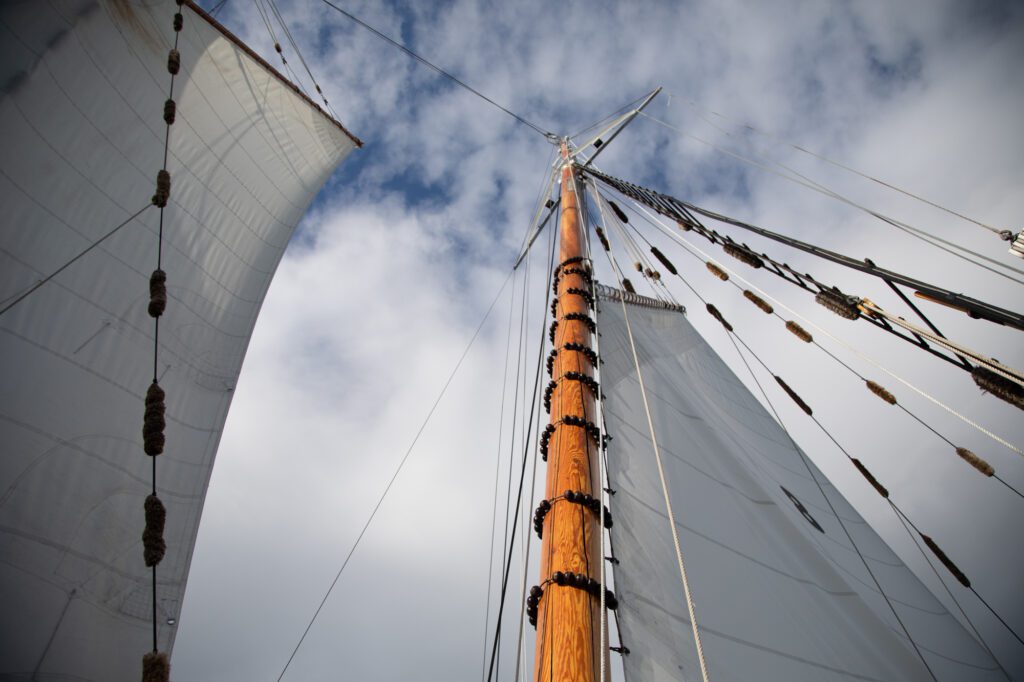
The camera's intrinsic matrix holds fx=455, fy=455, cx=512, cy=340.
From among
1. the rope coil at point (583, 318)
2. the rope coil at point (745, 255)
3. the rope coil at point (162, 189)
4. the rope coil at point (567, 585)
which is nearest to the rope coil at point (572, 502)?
the rope coil at point (567, 585)

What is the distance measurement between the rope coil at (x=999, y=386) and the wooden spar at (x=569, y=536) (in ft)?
8.43

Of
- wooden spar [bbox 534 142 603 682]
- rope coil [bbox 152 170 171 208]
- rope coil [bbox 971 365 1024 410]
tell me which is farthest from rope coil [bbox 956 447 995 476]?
rope coil [bbox 152 170 171 208]

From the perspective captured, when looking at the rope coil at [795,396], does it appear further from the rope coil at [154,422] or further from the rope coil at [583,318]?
the rope coil at [154,422]

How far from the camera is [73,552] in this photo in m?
3.43

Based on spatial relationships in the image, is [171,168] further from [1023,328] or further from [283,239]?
[1023,328]

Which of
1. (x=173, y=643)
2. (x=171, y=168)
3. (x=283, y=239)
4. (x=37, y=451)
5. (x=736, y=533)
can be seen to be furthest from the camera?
(x=283, y=239)

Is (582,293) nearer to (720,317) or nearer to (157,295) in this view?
(720,317)

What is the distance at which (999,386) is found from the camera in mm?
2684

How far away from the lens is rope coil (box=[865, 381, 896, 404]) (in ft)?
14.4

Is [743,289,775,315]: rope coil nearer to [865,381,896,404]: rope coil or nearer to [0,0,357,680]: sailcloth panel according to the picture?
[865,381,896,404]: rope coil

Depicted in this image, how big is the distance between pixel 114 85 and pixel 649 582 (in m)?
7.60

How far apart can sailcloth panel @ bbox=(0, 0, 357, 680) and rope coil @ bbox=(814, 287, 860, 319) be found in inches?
246

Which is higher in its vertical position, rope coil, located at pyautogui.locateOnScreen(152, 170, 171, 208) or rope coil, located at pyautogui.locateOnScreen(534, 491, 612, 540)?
rope coil, located at pyautogui.locateOnScreen(152, 170, 171, 208)

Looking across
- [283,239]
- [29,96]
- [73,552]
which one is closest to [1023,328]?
[73,552]
